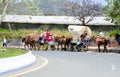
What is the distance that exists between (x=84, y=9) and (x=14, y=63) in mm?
50819

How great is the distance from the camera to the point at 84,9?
241ft

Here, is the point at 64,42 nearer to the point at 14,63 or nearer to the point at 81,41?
the point at 81,41

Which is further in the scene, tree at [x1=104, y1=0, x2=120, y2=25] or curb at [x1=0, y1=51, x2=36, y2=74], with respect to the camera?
tree at [x1=104, y1=0, x2=120, y2=25]

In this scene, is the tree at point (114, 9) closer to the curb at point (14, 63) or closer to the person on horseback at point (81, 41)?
the person on horseback at point (81, 41)

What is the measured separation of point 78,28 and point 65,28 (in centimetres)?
1757

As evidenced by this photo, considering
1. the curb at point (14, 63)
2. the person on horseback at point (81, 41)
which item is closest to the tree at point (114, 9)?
the person on horseback at point (81, 41)

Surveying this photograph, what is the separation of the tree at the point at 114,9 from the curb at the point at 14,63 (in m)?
20.4

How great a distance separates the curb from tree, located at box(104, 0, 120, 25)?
2035 cm

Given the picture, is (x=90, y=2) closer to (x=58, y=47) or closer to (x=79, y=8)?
(x=79, y=8)

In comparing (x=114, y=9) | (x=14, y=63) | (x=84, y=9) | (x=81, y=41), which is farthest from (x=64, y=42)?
(x=84, y=9)

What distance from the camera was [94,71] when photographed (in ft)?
73.6

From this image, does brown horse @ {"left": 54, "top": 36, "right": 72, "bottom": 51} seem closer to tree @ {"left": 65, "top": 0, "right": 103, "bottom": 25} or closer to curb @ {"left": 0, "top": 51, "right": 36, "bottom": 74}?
curb @ {"left": 0, "top": 51, "right": 36, "bottom": 74}

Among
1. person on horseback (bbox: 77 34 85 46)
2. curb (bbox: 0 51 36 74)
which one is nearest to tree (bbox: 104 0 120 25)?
person on horseback (bbox: 77 34 85 46)

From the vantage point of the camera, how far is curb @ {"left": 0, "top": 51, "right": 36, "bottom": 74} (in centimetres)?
2175
